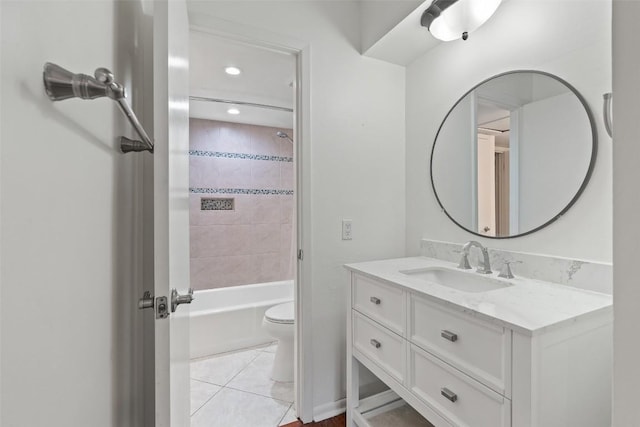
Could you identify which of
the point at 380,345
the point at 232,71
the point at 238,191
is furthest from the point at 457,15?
the point at 238,191

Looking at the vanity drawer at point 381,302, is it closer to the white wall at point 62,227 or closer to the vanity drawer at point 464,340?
the vanity drawer at point 464,340

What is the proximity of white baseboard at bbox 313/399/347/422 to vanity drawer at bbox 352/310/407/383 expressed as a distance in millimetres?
484

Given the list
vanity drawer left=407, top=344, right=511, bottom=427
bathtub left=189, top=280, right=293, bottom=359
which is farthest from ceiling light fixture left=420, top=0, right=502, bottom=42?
bathtub left=189, top=280, right=293, bottom=359

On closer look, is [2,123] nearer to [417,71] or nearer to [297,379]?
[297,379]

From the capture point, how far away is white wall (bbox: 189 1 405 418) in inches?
64.3

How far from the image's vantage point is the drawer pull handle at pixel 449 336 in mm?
947

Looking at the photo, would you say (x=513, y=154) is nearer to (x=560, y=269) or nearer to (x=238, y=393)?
(x=560, y=269)

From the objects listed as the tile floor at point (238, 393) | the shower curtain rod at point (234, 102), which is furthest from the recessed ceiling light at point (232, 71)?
the tile floor at point (238, 393)

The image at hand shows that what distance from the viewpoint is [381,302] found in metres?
1.29

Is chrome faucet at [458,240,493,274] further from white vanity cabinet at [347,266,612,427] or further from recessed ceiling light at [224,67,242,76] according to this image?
recessed ceiling light at [224,67,242,76]

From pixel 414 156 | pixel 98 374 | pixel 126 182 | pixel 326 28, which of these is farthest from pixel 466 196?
pixel 98 374

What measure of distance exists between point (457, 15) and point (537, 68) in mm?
404

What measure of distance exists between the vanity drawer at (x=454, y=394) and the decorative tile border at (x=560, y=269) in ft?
1.91

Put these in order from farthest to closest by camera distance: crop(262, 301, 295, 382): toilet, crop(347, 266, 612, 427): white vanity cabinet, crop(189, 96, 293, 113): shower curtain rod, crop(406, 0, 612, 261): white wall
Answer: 1. crop(189, 96, 293, 113): shower curtain rod
2. crop(262, 301, 295, 382): toilet
3. crop(406, 0, 612, 261): white wall
4. crop(347, 266, 612, 427): white vanity cabinet
